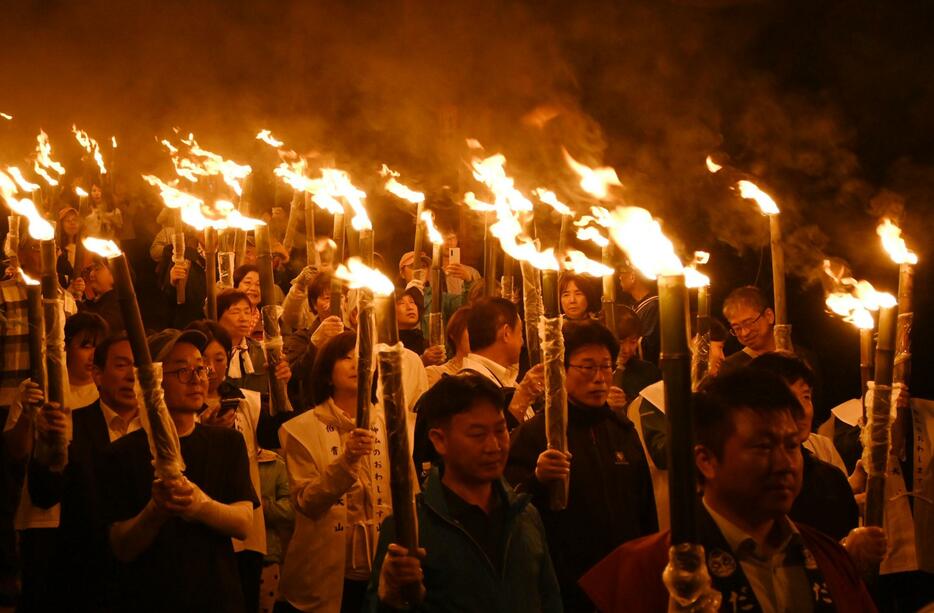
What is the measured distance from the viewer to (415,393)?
5285mm

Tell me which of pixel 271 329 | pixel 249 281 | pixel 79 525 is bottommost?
pixel 79 525

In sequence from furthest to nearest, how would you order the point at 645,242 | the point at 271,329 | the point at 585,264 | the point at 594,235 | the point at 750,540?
1. the point at 594,235
2. the point at 585,264
3. the point at 271,329
4. the point at 750,540
5. the point at 645,242

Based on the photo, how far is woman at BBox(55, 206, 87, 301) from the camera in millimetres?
8375

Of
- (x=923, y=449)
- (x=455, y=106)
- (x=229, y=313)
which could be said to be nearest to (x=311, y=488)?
(x=229, y=313)

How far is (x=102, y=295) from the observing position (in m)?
7.61

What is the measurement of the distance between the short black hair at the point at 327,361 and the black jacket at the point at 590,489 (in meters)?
0.95

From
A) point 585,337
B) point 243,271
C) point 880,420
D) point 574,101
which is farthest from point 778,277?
point 574,101

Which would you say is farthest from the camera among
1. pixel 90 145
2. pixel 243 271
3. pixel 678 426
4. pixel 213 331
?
pixel 90 145

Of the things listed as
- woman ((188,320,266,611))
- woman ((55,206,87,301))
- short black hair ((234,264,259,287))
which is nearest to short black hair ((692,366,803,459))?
woman ((188,320,266,611))

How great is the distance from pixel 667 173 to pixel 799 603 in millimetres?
6356

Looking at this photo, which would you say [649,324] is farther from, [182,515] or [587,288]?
[182,515]

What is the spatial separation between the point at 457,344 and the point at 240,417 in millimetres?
1367

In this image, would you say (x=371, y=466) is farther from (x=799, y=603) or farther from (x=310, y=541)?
(x=799, y=603)

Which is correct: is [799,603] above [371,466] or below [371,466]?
below
